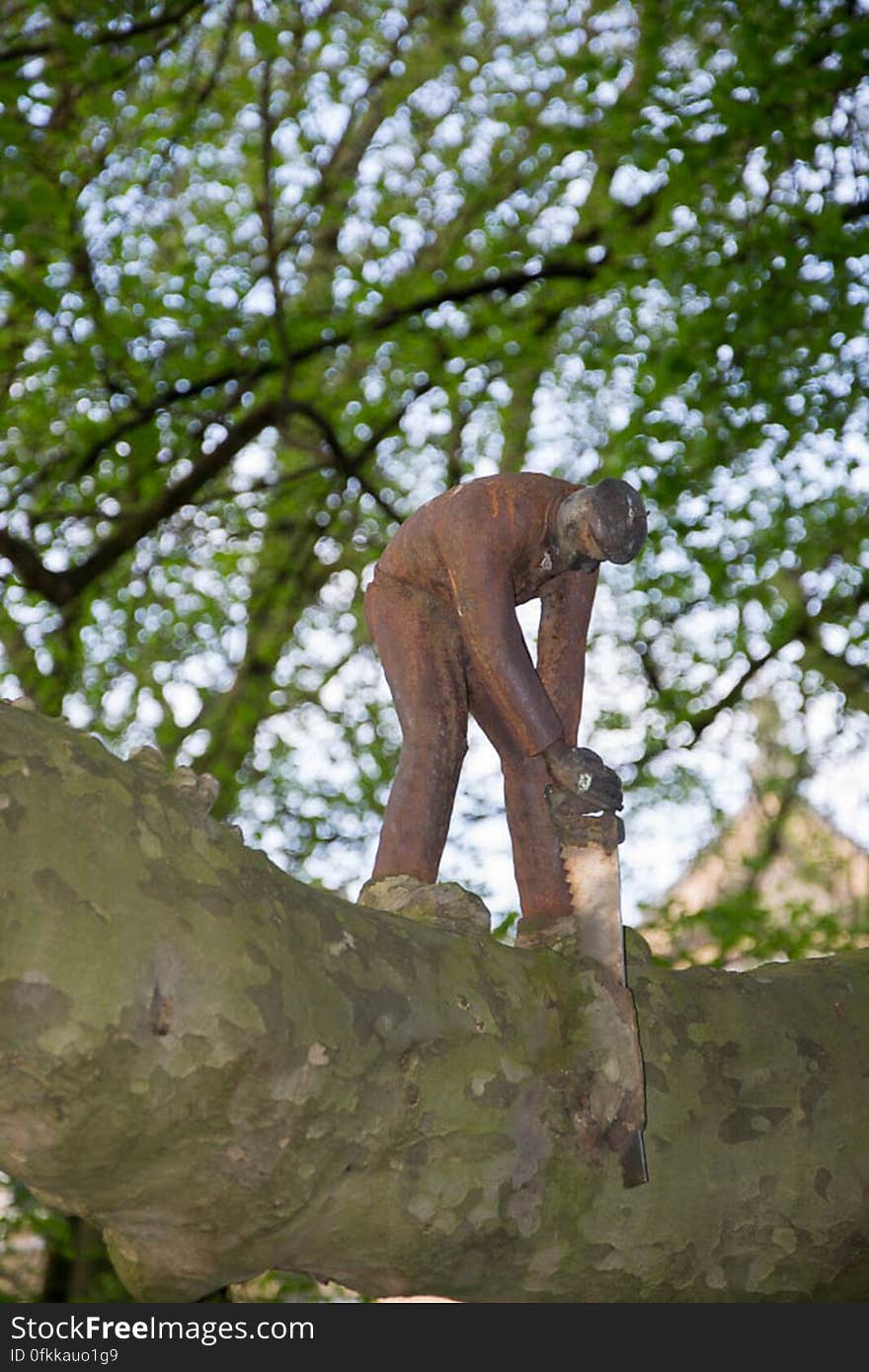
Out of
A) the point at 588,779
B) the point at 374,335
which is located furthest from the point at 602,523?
the point at 374,335

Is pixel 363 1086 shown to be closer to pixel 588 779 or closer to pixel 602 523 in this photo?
pixel 588 779

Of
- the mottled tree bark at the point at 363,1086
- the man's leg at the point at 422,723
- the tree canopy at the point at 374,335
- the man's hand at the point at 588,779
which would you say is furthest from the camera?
the tree canopy at the point at 374,335

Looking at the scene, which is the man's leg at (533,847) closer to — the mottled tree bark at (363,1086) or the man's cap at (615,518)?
the mottled tree bark at (363,1086)

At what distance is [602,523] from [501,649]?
0.21 metres

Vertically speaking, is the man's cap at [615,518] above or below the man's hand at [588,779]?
above

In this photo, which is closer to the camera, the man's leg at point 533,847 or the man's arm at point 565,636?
the man's leg at point 533,847

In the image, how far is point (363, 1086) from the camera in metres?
1.45

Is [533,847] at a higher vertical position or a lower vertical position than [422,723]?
lower

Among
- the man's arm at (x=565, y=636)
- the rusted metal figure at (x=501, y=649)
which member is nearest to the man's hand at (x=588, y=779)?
the rusted metal figure at (x=501, y=649)

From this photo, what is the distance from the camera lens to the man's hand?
6.00ft

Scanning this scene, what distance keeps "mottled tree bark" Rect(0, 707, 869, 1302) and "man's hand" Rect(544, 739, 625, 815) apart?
195mm

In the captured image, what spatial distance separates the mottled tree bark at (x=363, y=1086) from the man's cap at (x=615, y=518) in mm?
514

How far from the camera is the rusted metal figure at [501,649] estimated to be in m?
1.89

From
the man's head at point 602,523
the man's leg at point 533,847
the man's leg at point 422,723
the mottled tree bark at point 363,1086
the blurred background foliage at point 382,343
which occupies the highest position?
the blurred background foliage at point 382,343
